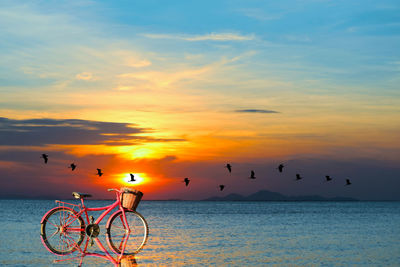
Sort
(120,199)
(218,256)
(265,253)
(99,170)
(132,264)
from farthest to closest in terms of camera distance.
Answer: (99,170) → (265,253) → (218,256) → (132,264) → (120,199)

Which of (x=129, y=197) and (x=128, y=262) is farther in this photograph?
(x=128, y=262)

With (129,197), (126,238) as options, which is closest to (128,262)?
(126,238)

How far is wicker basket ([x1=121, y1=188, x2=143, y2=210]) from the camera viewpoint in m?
15.0

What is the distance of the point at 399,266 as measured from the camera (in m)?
20.6

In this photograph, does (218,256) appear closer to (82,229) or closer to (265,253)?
(265,253)

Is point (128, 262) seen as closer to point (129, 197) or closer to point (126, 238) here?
point (126, 238)

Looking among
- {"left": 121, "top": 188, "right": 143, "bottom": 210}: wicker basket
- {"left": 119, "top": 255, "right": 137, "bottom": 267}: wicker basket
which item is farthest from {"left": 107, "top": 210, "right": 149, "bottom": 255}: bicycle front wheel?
{"left": 119, "top": 255, "right": 137, "bottom": 267}: wicker basket

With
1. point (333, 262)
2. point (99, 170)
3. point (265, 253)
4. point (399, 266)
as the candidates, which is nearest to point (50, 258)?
point (265, 253)

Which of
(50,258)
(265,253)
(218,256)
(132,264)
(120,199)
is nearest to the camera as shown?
(120,199)

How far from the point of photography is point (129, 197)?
49.5 feet

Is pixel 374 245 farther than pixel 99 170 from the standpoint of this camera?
No

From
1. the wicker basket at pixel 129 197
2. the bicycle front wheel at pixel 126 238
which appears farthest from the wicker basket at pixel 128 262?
the wicker basket at pixel 129 197

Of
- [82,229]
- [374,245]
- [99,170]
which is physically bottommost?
[374,245]

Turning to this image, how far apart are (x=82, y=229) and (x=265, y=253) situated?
10.7 m
